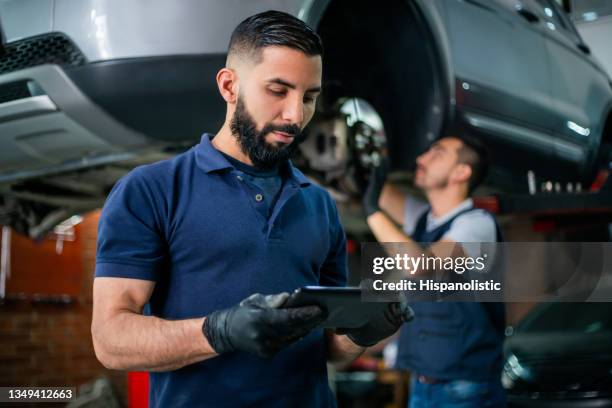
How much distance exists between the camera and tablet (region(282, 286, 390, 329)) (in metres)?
0.68

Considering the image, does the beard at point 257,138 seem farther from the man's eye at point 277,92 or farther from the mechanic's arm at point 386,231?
the mechanic's arm at point 386,231

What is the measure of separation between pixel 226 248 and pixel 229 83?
0.20 metres

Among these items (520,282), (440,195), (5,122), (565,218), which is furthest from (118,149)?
(565,218)

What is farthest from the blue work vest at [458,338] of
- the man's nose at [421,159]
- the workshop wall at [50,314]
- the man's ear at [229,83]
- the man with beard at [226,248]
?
the workshop wall at [50,314]

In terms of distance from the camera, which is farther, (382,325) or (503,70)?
(503,70)

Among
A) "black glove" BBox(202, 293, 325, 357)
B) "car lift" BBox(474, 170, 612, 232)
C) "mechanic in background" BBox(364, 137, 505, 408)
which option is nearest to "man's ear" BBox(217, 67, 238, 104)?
"black glove" BBox(202, 293, 325, 357)

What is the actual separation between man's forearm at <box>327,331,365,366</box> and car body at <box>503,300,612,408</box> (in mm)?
1228

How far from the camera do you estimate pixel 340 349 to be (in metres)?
0.92

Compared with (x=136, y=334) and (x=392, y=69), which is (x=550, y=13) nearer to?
(x=392, y=69)

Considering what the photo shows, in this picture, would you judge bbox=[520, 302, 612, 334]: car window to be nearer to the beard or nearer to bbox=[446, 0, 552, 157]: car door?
bbox=[446, 0, 552, 157]: car door

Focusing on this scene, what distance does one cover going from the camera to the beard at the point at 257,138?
2.72ft

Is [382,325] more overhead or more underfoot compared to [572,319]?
more overhead

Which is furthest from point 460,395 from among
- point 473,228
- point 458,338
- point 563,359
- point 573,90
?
point 573,90

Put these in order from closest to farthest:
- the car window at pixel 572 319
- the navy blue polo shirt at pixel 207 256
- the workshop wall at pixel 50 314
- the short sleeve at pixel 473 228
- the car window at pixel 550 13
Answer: the navy blue polo shirt at pixel 207 256 → the short sleeve at pixel 473 228 → the car window at pixel 550 13 → the car window at pixel 572 319 → the workshop wall at pixel 50 314
